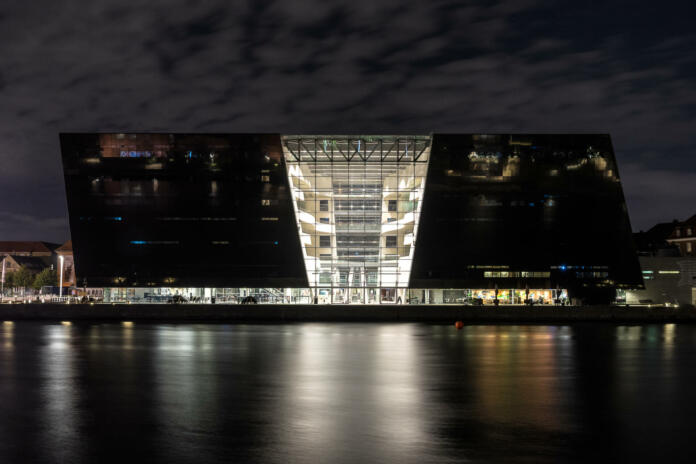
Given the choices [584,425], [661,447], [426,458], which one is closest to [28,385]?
[426,458]

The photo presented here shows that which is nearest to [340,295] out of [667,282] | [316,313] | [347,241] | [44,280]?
[347,241]

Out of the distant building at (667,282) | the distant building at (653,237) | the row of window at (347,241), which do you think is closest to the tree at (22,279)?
the row of window at (347,241)

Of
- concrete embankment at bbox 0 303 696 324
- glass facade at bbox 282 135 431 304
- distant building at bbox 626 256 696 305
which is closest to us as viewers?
concrete embankment at bbox 0 303 696 324

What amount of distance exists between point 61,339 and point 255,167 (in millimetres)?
33207

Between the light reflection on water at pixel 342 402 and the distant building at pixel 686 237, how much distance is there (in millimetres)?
77280

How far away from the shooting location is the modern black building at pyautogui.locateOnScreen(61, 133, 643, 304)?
67812mm

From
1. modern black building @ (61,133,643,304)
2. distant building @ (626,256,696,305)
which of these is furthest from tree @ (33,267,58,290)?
distant building @ (626,256,696,305)

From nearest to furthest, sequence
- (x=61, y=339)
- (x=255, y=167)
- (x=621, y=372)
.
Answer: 1. (x=621, y=372)
2. (x=61, y=339)
3. (x=255, y=167)

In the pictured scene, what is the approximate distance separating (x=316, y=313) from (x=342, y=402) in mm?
42432

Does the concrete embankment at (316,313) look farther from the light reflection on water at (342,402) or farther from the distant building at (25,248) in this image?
the distant building at (25,248)

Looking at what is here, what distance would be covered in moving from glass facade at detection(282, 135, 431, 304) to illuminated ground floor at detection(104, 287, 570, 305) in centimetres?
16

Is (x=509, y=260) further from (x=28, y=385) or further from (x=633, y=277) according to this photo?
(x=28, y=385)

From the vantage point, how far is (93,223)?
69188 mm

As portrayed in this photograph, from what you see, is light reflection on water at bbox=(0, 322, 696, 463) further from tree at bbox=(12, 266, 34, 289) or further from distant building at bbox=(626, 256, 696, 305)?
tree at bbox=(12, 266, 34, 289)
